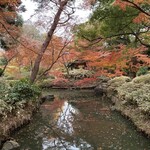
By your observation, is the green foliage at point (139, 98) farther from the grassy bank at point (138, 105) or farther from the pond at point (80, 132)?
the pond at point (80, 132)

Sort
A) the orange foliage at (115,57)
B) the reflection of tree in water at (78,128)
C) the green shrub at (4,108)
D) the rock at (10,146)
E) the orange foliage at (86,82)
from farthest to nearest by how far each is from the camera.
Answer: the orange foliage at (86,82) < the orange foliage at (115,57) < the green shrub at (4,108) < the reflection of tree in water at (78,128) < the rock at (10,146)

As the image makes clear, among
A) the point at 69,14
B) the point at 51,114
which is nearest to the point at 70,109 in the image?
the point at 51,114

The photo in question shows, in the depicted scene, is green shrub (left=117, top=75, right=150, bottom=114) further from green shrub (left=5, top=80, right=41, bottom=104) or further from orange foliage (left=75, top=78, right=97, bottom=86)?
orange foliage (left=75, top=78, right=97, bottom=86)

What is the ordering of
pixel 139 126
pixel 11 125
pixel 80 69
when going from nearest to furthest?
pixel 11 125, pixel 139 126, pixel 80 69

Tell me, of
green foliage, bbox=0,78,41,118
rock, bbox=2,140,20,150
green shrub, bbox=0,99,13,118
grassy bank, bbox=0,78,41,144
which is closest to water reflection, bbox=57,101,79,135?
grassy bank, bbox=0,78,41,144

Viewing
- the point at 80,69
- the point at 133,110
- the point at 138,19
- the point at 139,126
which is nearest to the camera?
the point at 138,19

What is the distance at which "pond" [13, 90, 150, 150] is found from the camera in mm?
7562

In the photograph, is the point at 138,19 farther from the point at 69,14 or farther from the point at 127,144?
the point at 69,14

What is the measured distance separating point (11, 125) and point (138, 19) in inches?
209

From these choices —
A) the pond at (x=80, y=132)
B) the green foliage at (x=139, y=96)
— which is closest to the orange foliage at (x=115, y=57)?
the green foliage at (x=139, y=96)

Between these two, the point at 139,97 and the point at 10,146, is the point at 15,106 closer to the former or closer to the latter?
the point at 10,146

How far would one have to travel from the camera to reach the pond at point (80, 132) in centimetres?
756

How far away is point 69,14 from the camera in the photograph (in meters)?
13.8

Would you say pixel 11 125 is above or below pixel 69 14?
below
